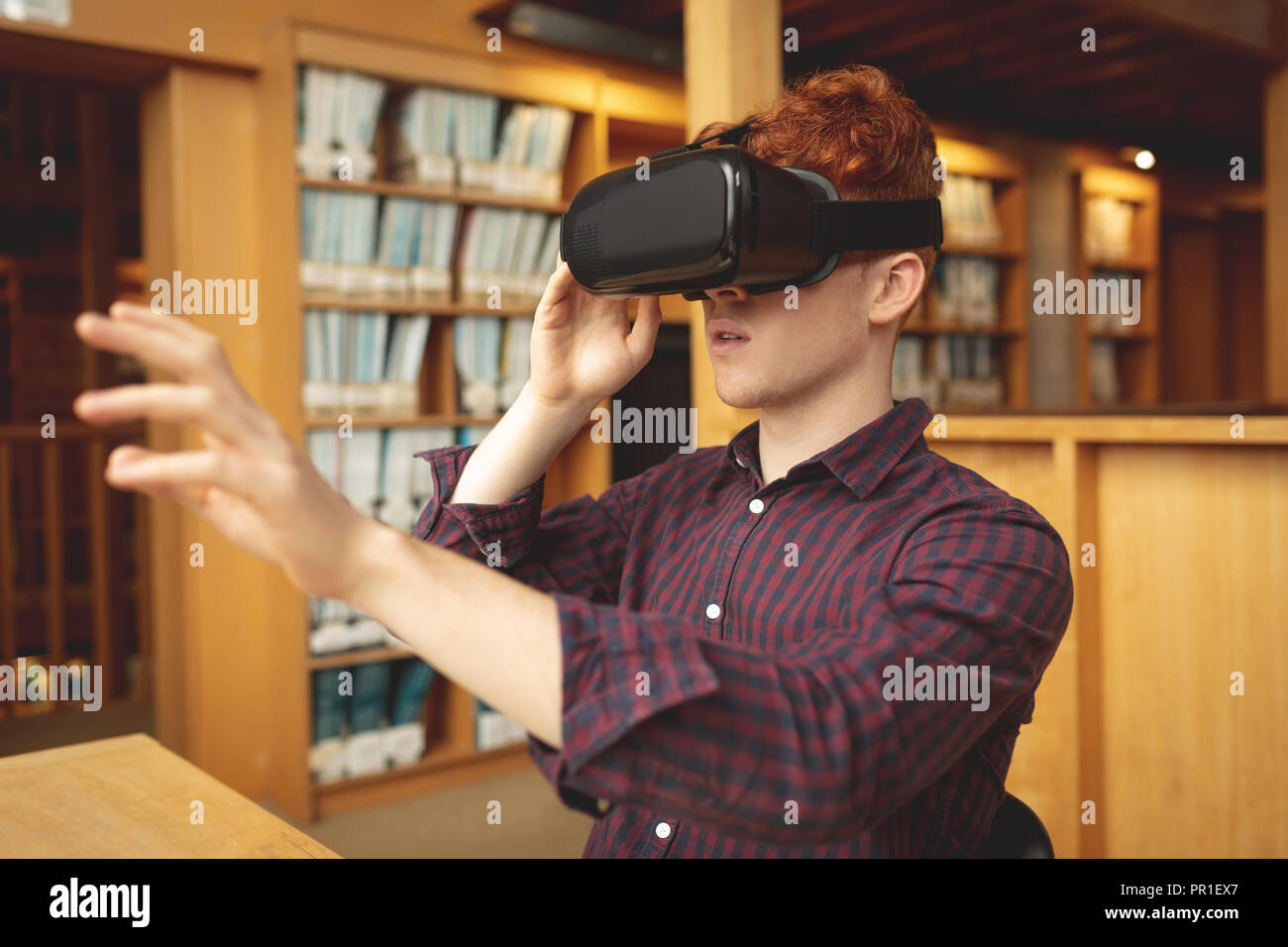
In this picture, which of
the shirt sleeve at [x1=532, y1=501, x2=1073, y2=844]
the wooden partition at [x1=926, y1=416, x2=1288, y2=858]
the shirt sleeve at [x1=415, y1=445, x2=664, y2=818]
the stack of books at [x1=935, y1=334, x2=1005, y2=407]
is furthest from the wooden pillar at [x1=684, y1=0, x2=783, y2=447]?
the stack of books at [x1=935, y1=334, x2=1005, y2=407]

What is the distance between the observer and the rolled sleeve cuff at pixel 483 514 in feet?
3.44

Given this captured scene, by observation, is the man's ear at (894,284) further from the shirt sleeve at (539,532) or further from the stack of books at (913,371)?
the stack of books at (913,371)

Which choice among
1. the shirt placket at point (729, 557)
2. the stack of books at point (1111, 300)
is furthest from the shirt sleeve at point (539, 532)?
the stack of books at point (1111, 300)

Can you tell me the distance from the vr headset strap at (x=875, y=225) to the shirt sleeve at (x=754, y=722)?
340mm

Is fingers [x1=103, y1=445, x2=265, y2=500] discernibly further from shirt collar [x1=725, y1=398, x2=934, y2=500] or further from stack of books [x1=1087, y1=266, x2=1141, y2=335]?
stack of books [x1=1087, y1=266, x2=1141, y2=335]

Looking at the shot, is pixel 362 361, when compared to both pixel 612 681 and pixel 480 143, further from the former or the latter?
pixel 612 681

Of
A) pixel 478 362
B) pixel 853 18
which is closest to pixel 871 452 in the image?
pixel 478 362

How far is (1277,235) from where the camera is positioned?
3.69 m

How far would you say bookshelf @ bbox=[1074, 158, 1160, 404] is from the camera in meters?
5.41

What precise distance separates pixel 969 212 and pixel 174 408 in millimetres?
4807

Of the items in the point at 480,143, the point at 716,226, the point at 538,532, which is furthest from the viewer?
the point at 480,143
